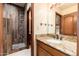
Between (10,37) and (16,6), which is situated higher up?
(16,6)

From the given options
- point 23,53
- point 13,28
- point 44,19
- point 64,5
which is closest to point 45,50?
point 23,53

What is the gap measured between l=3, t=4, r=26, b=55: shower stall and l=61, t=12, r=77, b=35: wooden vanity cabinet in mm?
558

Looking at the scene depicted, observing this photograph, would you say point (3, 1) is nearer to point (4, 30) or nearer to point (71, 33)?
point (4, 30)

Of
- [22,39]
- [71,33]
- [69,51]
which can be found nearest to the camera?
[69,51]

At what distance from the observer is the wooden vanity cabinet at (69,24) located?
169cm

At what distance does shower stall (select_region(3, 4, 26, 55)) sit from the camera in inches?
70.4

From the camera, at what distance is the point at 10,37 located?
71.0 inches

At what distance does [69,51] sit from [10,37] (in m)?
0.83

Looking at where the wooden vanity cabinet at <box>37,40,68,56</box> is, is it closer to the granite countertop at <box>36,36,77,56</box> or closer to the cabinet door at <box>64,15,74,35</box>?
the granite countertop at <box>36,36,77,56</box>

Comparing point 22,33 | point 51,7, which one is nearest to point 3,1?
point 22,33

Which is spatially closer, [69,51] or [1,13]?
[69,51]

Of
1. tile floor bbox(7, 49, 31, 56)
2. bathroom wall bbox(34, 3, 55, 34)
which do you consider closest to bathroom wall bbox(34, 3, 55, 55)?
bathroom wall bbox(34, 3, 55, 34)

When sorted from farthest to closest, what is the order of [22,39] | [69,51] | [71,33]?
[22,39]
[71,33]
[69,51]

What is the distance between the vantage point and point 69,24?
5.73 feet
